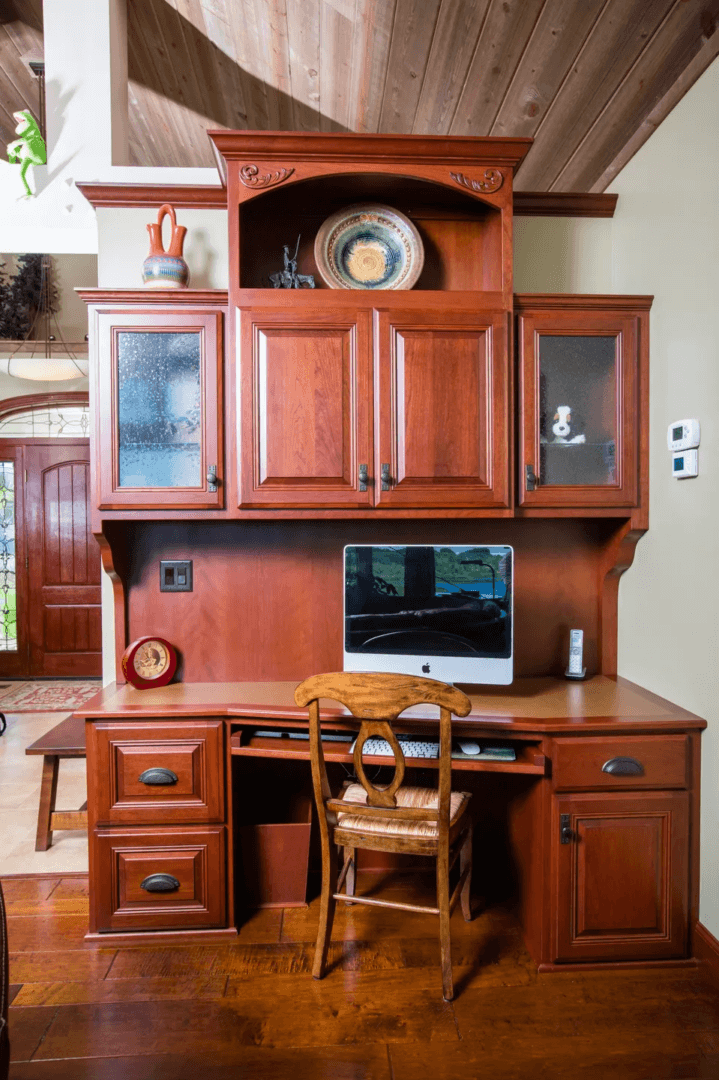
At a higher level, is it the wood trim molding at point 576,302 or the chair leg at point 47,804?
the wood trim molding at point 576,302

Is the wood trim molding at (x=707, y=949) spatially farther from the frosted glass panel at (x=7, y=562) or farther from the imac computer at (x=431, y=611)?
the frosted glass panel at (x=7, y=562)

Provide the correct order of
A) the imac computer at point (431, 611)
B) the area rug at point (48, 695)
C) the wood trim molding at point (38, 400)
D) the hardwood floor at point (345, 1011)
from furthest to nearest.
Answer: the wood trim molding at point (38, 400) < the area rug at point (48, 695) < the imac computer at point (431, 611) < the hardwood floor at point (345, 1011)

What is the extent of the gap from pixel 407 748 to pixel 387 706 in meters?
0.33

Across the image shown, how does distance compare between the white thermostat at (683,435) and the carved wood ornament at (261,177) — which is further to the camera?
the carved wood ornament at (261,177)

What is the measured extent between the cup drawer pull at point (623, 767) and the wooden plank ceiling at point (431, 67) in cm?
201

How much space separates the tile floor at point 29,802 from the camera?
9.11ft

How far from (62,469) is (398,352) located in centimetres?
445

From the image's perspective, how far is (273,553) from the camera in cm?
255

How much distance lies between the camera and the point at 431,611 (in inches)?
88.6

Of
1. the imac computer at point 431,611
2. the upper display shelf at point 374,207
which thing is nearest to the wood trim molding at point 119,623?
the imac computer at point 431,611

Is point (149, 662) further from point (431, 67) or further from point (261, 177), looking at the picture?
point (431, 67)

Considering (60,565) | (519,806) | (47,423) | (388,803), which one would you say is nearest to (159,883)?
(388,803)

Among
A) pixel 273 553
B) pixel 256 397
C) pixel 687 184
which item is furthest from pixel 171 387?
pixel 687 184

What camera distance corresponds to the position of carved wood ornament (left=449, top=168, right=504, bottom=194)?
7.22ft
